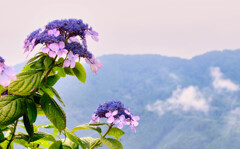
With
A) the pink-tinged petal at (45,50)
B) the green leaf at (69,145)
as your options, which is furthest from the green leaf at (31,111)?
the green leaf at (69,145)

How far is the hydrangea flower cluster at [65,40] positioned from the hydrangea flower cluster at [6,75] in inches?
8.4

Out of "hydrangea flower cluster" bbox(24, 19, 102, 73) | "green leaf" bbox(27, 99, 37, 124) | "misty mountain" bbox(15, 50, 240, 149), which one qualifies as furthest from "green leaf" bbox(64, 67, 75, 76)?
"misty mountain" bbox(15, 50, 240, 149)

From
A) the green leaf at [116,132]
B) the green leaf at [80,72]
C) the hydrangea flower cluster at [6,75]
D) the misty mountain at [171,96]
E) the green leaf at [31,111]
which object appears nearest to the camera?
the hydrangea flower cluster at [6,75]

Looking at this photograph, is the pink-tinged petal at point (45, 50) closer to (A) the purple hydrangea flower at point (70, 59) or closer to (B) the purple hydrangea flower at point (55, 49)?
(B) the purple hydrangea flower at point (55, 49)

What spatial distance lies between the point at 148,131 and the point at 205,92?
20540 millimetres

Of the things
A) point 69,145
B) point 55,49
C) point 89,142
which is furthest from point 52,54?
point 89,142

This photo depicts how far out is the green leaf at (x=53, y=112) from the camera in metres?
2.09

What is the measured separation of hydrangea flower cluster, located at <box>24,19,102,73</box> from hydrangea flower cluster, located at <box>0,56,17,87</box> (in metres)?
0.21

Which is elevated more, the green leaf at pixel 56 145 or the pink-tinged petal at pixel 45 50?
the pink-tinged petal at pixel 45 50

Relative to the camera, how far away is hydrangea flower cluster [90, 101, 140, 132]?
248 centimetres

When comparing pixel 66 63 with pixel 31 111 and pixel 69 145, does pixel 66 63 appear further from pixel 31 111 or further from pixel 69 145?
pixel 69 145

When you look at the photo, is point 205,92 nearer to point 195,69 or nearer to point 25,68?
point 195,69

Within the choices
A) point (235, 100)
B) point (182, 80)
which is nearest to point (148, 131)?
point (182, 80)

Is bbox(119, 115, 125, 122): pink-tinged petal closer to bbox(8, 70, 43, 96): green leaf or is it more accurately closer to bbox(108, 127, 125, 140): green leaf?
bbox(108, 127, 125, 140): green leaf
